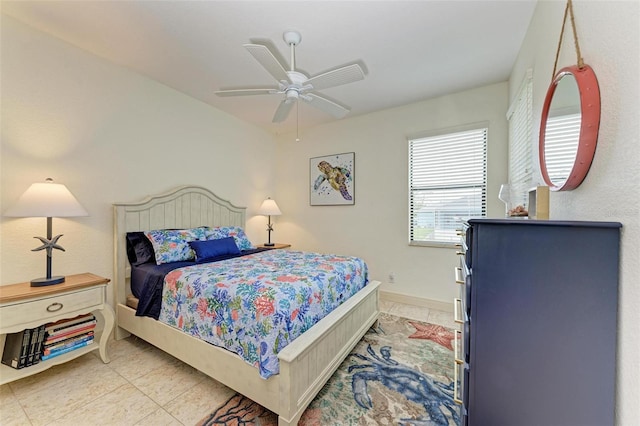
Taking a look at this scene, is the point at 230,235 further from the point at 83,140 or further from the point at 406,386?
the point at 406,386

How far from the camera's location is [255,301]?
1543 millimetres

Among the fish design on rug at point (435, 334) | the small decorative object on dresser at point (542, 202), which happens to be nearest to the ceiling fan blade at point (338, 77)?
the small decorative object on dresser at point (542, 202)

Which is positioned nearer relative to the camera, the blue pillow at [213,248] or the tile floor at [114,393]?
the tile floor at [114,393]

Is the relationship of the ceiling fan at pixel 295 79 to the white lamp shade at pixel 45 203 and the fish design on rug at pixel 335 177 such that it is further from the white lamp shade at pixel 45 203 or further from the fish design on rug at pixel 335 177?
the fish design on rug at pixel 335 177

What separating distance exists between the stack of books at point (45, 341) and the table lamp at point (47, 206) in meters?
0.35

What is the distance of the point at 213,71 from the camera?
2.65 m

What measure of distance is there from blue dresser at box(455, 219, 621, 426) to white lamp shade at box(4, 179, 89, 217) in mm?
2747

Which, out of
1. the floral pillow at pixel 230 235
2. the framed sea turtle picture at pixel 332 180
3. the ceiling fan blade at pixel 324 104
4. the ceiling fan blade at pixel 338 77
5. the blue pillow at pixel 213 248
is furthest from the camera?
the framed sea turtle picture at pixel 332 180

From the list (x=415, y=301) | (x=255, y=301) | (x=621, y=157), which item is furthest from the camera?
(x=415, y=301)

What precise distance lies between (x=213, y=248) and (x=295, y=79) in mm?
1917

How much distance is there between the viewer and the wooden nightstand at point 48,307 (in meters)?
1.65

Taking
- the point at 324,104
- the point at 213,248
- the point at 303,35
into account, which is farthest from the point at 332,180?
the point at 303,35

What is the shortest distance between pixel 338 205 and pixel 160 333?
2782 mm

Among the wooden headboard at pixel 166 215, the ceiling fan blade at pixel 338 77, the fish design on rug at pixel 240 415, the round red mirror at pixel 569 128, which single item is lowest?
the fish design on rug at pixel 240 415
